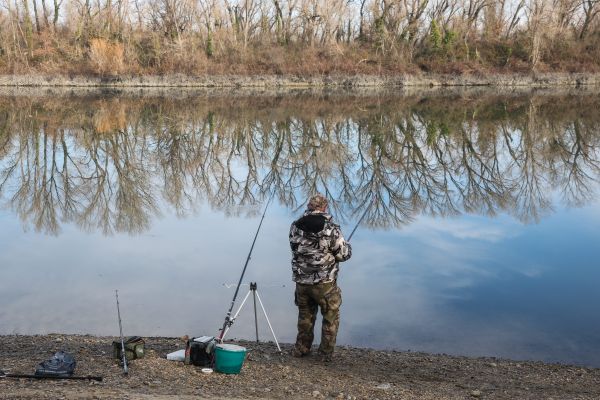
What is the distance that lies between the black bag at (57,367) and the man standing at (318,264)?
218 cm

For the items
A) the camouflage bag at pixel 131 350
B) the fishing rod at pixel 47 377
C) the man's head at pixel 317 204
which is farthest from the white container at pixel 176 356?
the man's head at pixel 317 204

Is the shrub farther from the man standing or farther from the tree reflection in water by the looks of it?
the man standing

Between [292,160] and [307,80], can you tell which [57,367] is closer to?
[292,160]

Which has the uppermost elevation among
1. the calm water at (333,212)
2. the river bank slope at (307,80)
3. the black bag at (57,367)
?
the river bank slope at (307,80)

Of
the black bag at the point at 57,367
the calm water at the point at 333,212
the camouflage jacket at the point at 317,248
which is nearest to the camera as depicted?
the black bag at the point at 57,367

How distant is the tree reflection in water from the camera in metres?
15.6

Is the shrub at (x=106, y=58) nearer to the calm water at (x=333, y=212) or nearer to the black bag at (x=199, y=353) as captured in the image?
the calm water at (x=333, y=212)

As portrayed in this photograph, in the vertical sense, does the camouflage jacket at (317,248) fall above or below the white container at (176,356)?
above

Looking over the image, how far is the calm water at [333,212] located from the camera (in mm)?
8711

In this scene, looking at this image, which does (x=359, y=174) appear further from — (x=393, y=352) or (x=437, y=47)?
(x=437, y=47)

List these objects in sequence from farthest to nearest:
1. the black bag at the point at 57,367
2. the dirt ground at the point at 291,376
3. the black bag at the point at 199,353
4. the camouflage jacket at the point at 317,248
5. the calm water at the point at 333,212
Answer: the calm water at the point at 333,212 < the camouflage jacket at the point at 317,248 < the black bag at the point at 199,353 < the black bag at the point at 57,367 < the dirt ground at the point at 291,376

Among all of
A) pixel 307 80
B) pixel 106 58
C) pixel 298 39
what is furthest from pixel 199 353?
pixel 298 39

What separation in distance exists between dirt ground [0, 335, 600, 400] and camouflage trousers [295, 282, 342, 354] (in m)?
0.17

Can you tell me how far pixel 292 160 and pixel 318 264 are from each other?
46.1ft
